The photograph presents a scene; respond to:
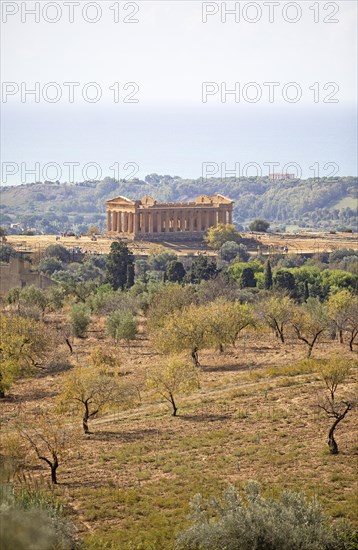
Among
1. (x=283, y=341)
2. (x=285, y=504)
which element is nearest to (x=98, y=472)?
(x=285, y=504)

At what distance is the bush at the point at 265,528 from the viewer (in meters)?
21.8

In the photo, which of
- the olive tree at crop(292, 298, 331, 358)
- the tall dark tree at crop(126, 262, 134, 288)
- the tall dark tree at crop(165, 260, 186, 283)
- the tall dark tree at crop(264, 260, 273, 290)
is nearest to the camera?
the olive tree at crop(292, 298, 331, 358)

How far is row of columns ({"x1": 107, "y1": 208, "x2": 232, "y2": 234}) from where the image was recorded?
95.9m

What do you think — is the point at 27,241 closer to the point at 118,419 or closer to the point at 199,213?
the point at 199,213

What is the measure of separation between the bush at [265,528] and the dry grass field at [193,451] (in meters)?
1.37

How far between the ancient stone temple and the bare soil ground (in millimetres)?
2216

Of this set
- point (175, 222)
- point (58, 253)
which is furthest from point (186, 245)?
point (58, 253)

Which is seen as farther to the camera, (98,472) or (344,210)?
(344,210)

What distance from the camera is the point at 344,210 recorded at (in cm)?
18975

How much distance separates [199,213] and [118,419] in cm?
6539

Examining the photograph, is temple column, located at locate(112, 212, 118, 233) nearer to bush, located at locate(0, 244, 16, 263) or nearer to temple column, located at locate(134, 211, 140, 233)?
temple column, located at locate(134, 211, 140, 233)

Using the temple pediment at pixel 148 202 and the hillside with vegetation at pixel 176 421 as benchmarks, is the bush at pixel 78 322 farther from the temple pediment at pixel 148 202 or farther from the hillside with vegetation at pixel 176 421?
the temple pediment at pixel 148 202

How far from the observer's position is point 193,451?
30.7m

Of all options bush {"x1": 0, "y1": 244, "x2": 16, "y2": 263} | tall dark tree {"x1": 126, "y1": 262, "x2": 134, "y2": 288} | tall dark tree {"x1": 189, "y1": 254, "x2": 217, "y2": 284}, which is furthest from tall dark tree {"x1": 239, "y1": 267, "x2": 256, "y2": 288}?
bush {"x1": 0, "y1": 244, "x2": 16, "y2": 263}
